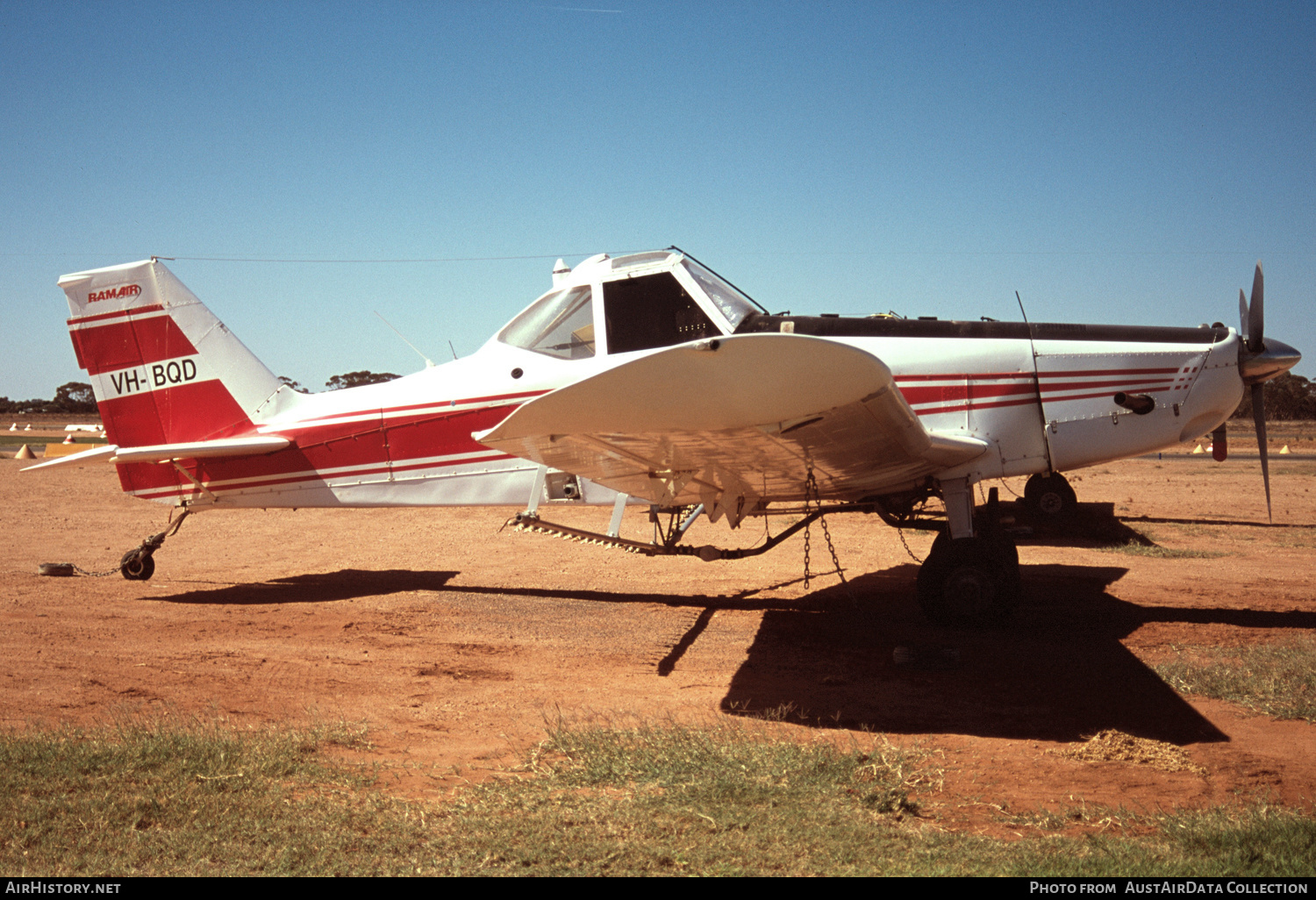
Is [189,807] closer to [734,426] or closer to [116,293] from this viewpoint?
[734,426]

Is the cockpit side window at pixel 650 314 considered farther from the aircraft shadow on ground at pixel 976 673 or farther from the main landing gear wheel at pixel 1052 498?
the main landing gear wheel at pixel 1052 498

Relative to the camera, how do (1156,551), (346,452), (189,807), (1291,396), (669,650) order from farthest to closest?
(1291,396), (1156,551), (346,452), (669,650), (189,807)

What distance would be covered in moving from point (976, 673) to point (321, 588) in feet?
22.6

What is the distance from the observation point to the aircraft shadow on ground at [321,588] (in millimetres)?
8656

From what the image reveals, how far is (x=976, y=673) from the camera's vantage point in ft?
18.7

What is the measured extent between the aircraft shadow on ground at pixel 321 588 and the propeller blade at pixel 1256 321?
7.93 meters

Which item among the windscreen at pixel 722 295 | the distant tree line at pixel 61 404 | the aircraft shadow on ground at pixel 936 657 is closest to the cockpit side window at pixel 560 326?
the windscreen at pixel 722 295

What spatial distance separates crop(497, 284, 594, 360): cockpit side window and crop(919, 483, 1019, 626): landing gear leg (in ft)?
10.7

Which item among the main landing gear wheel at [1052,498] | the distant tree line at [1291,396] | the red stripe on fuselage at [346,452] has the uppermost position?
the red stripe on fuselage at [346,452]

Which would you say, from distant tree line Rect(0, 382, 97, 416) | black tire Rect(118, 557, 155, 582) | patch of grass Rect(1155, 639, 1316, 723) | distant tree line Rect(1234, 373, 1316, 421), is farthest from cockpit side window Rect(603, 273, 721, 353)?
distant tree line Rect(0, 382, 97, 416)

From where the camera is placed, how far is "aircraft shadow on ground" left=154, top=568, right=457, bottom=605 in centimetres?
866

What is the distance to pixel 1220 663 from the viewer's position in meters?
5.79

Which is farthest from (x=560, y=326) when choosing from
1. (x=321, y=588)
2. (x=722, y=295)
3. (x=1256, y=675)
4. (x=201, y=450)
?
(x=1256, y=675)

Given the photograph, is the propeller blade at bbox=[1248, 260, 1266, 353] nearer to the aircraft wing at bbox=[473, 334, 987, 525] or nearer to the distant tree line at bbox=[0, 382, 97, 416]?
the aircraft wing at bbox=[473, 334, 987, 525]
